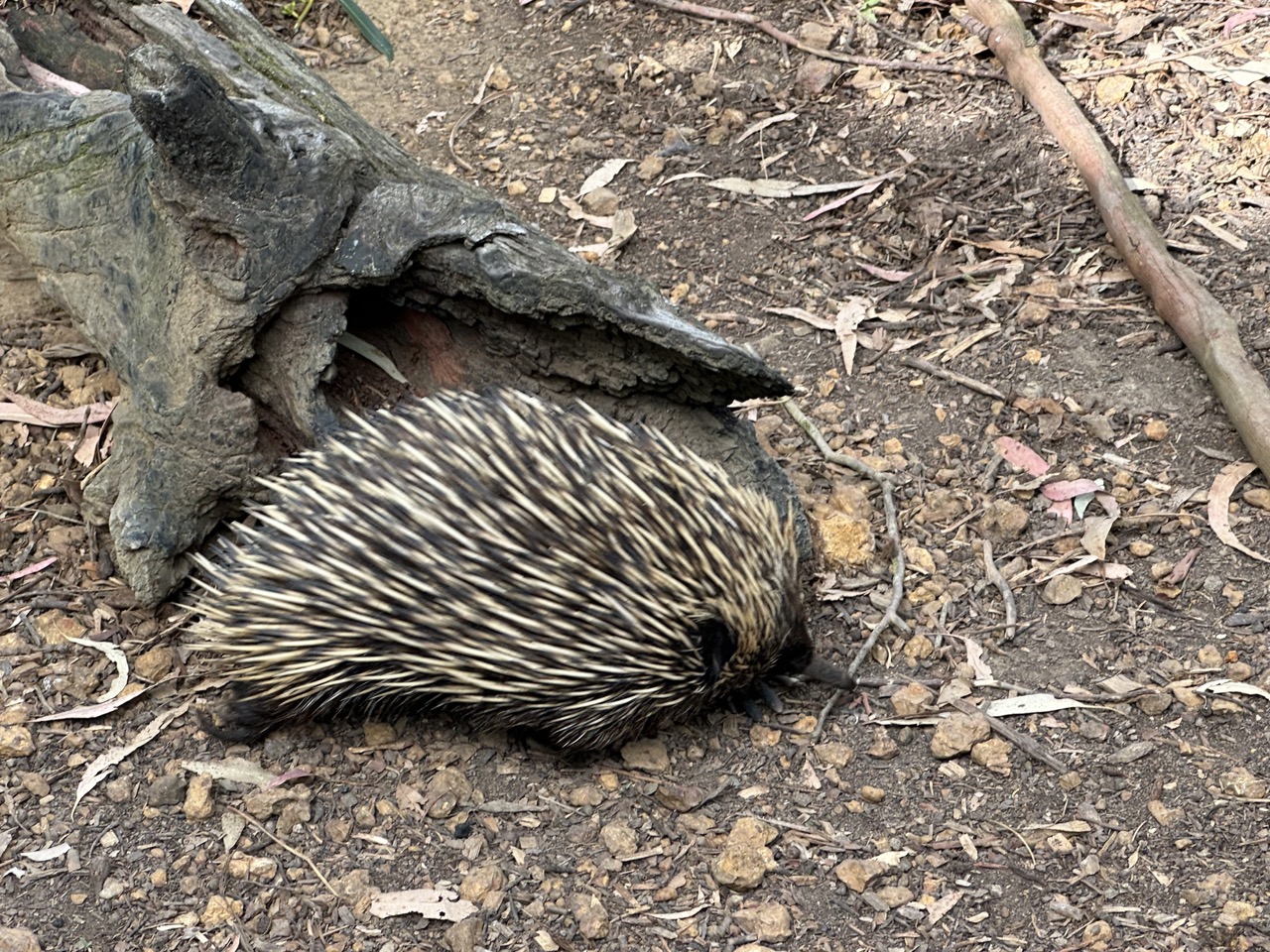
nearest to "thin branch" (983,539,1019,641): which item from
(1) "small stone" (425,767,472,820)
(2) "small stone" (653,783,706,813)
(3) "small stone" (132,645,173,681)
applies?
(2) "small stone" (653,783,706,813)

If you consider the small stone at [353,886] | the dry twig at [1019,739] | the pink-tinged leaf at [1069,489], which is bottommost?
the small stone at [353,886]

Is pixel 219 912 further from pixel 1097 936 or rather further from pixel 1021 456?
pixel 1021 456

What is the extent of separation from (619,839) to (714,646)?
555 millimetres

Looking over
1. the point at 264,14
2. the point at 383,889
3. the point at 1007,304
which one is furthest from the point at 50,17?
the point at 1007,304

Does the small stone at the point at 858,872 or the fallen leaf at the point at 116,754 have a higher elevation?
the small stone at the point at 858,872

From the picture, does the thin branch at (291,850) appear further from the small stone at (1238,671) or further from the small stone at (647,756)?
the small stone at (1238,671)

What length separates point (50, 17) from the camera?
15.0 ft

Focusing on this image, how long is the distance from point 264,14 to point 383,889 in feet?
15.4

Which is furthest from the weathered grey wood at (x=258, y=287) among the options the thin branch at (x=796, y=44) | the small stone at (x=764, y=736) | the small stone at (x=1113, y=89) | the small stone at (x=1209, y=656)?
the small stone at (x=1113, y=89)

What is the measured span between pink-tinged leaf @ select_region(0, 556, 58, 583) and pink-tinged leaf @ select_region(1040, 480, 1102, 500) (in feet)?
10.4

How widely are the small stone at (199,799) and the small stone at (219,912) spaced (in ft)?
0.87

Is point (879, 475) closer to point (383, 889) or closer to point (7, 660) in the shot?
point (383, 889)

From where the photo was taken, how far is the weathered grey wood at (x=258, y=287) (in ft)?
11.8

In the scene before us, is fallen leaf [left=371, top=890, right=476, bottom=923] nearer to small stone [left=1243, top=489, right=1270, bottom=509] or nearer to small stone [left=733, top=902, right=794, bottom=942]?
small stone [left=733, top=902, right=794, bottom=942]
